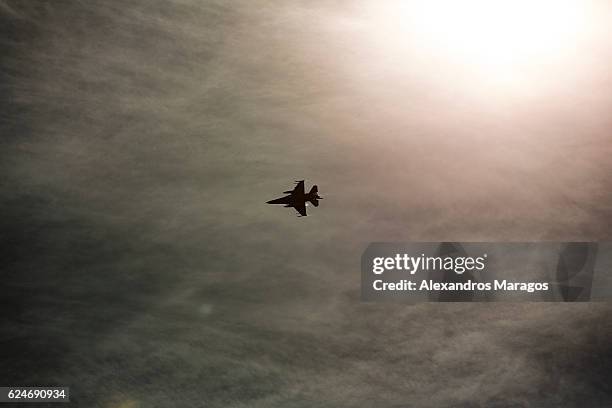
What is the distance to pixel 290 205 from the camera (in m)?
89.1

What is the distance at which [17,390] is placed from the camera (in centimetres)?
5025

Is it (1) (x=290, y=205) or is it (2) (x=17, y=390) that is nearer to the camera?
(2) (x=17, y=390)

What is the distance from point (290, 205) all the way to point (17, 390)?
193 feet

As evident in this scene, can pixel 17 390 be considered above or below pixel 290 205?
below
